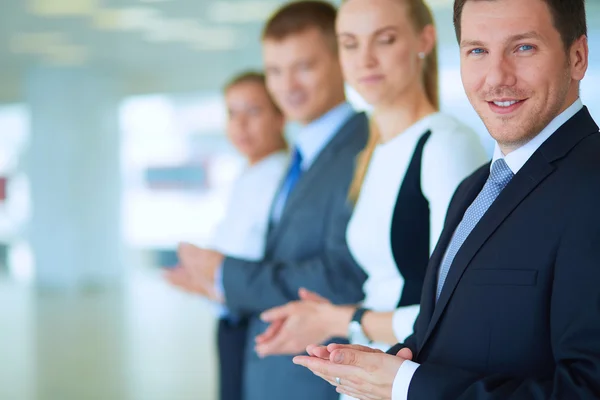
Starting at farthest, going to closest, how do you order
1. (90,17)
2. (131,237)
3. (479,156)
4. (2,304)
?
(131,237), (2,304), (90,17), (479,156)

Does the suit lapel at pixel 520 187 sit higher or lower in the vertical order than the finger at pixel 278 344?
higher

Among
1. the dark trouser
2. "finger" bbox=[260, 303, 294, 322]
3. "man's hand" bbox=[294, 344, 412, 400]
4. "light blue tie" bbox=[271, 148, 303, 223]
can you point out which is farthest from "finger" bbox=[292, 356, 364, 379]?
the dark trouser

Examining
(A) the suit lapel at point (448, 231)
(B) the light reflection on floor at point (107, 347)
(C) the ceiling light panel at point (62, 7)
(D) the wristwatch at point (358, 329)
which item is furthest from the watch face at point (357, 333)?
(C) the ceiling light panel at point (62, 7)

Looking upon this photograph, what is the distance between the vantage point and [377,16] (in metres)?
1.94

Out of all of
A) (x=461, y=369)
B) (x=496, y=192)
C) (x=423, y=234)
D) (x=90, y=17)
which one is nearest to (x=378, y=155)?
(x=423, y=234)

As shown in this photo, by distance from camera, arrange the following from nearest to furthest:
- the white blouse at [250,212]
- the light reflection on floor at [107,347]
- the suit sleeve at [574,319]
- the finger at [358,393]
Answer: the suit sleeve at [574,319], the finger at [358,393], the white blouse at [250,212], the light reflection on floor at [107,347]

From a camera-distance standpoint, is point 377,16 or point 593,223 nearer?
point 593,223

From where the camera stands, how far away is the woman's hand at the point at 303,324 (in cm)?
201

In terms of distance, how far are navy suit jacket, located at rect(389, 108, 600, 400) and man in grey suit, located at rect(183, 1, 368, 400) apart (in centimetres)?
101

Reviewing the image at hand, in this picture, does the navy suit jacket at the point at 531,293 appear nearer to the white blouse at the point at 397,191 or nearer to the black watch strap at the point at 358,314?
the white blouse at the point at 397,191

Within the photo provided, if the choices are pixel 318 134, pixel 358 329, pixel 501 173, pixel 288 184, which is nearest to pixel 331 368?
pixel 501 173

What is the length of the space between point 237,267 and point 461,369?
150 centimetres

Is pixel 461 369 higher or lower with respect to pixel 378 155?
lower

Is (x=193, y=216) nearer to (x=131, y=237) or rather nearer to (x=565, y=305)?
(x=131, y=237)
